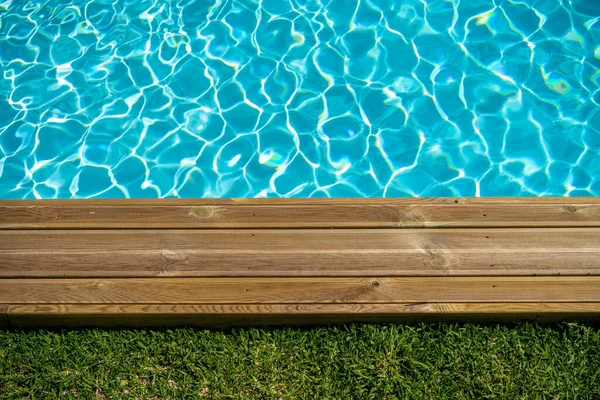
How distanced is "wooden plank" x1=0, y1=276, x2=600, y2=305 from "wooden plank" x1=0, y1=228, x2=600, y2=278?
50mm

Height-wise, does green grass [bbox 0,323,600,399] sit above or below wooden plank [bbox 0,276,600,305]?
below

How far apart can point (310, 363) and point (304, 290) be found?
42 cm

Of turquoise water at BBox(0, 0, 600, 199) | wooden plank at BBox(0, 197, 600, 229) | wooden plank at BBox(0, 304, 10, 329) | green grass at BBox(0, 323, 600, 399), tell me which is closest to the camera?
green grass at BBox(0, 323, 600, 399)

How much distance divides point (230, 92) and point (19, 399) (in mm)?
3024

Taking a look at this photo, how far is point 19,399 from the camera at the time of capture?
332cm

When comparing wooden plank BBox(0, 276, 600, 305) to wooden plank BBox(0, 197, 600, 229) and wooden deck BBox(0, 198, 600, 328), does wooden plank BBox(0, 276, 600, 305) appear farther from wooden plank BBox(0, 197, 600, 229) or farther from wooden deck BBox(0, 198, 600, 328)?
wooden plank BBox(0, 197, 600, 229)

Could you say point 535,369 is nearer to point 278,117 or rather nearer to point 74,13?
point 278,117

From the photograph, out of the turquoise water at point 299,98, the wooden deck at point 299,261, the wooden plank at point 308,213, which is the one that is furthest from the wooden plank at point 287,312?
the turquoise water at point 299,98

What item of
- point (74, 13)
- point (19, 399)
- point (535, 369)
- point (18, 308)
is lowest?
point (535, 369)

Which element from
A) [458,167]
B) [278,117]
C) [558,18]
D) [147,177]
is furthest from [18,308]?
[558,18]

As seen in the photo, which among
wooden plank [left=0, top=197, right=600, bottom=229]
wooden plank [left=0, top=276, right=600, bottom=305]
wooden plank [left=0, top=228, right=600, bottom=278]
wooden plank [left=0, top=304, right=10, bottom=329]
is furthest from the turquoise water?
wooden plank [left=0, top=304, right=10, bottom=329]

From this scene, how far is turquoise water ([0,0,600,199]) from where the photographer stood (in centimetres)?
482

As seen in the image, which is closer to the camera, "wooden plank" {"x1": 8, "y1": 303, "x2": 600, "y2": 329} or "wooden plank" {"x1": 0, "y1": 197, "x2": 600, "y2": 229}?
"wooden plank" {"x1": 8, "y1": 303, "x2": 600, "y2": 329}

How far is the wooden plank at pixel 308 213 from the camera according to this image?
11.8 ft
